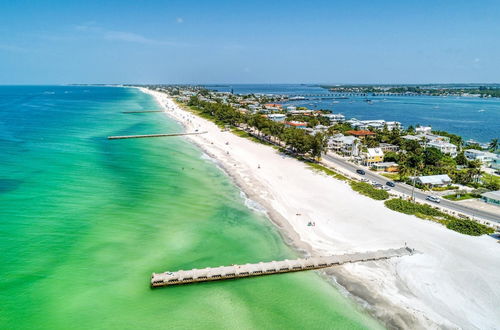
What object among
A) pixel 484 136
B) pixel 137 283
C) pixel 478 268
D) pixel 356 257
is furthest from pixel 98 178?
pixel 484 136

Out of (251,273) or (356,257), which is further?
(356,257)

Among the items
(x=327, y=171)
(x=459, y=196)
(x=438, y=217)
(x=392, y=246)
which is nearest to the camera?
(x=392, y=246)

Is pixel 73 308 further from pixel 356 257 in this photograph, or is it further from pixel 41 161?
pixel 41 161

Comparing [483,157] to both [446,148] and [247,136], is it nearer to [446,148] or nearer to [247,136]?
[446,148]

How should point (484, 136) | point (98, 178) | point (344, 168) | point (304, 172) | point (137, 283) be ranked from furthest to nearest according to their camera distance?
1. point (484, 136)
2. point (344, 168)
3. point (304, 172)
4. point (98, 178)
5. point (137, 283)

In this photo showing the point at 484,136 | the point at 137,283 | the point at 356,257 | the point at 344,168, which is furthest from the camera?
the point at 484,136

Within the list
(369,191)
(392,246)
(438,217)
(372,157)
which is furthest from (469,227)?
(372,157)
